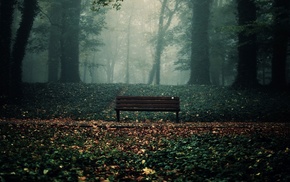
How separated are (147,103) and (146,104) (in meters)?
0.06

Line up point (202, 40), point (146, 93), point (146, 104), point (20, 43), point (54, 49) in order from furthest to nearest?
1. point (54, 49)
2. point (202, 40)
3. point (146, 93)
4. point (20, 43)
5. point (146, 104)

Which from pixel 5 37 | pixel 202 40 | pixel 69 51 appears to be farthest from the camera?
pixel 69 51

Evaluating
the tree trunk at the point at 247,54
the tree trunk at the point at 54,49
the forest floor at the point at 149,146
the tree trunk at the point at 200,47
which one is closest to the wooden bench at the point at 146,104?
the forest floor at the point at 149,146

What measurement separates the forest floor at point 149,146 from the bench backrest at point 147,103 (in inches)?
29.9

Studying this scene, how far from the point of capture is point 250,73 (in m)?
16.8

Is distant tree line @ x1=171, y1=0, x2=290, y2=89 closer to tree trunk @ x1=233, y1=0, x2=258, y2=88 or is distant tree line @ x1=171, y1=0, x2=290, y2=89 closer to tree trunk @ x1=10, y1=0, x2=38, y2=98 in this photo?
tree trunk @ x1=233, y1=0, x2=258, y2=88

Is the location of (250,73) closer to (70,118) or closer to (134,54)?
(70,118)

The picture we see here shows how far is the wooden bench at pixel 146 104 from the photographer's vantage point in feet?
38.4

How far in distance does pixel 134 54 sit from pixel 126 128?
57.7 meters

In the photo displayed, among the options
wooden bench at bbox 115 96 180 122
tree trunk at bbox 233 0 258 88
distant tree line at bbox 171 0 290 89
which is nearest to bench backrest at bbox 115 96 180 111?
wooden bench at bbox 115 96 180 122

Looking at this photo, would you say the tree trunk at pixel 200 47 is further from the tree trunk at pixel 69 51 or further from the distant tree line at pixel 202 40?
the tree trunk at pixel 69 51

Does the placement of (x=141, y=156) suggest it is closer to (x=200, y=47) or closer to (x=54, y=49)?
(x=200, y=47)

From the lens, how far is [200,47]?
863 inches

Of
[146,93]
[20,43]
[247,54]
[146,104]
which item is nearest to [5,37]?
[20,43]
